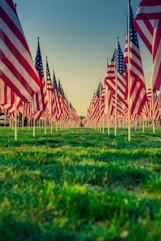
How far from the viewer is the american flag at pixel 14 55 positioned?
34.7 ft

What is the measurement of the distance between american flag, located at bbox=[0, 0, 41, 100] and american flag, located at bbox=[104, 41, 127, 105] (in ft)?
33.9

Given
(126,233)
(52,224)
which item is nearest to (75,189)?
(52,224)

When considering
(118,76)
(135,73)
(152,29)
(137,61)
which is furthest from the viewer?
(118,76)

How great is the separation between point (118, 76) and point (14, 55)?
11810mm

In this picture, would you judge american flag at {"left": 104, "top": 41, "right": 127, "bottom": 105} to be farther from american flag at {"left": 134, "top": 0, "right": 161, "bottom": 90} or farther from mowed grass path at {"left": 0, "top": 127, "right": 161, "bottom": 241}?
mowed grass path at {"left": 0, "top": 127, "right": 161, "bottom": 241}

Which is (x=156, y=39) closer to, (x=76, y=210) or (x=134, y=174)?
(x=134, y=174)

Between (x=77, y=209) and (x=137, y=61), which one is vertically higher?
(x=137, y=61)

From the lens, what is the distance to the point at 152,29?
9336 mm

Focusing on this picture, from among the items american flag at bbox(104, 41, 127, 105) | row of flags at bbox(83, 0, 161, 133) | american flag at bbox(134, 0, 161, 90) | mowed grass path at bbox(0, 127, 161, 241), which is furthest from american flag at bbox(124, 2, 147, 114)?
mowed grass path at bbox(0, 127, 161, 241)

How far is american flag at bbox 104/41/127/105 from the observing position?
69.6 feet

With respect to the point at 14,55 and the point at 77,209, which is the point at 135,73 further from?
the point at 77,209

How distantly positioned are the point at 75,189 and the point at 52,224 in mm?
940

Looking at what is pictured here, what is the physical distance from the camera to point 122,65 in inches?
885

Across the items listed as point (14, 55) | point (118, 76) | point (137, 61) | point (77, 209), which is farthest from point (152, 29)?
point (118, 76)
